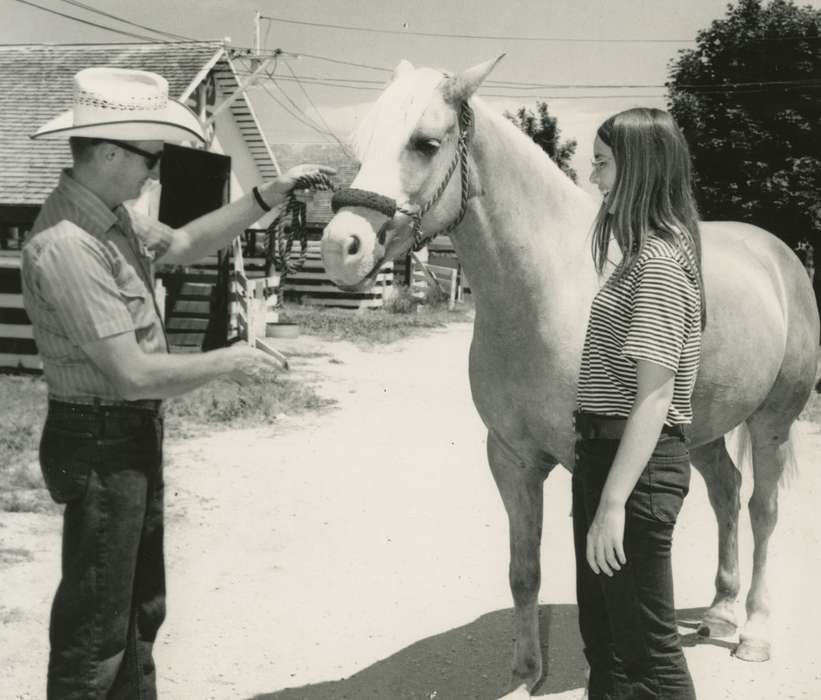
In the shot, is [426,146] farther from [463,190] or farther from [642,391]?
[642,391]

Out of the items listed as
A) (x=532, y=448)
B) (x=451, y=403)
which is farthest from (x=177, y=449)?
(x=532, y=448)

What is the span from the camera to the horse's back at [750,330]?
3.44 meters

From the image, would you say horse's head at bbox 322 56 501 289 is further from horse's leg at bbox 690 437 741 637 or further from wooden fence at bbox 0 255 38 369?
wooden fence at bbox 0 255 38 369

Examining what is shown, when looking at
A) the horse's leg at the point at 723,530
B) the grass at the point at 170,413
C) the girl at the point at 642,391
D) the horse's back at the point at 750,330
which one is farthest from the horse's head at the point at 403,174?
the grass at the point at 170,413

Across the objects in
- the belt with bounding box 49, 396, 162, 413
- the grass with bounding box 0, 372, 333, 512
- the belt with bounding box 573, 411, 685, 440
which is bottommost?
the grass with bounding box 0, 372, 333, 512

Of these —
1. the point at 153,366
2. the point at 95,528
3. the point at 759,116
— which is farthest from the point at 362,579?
the point at 759,116

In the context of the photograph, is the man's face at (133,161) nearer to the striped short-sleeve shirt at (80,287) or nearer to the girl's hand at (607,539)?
the striped short-sleeve shirt at (80,287)

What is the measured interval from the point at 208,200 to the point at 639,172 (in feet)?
30.8

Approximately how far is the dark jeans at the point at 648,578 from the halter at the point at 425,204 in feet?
2.95

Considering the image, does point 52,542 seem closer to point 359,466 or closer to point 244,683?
point 244,683

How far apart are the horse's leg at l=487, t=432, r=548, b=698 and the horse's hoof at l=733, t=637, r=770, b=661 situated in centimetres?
103

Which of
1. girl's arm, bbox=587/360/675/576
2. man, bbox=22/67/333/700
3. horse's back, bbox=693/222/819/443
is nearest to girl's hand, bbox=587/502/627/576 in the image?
girl's arm, bbox=587/360/675/576

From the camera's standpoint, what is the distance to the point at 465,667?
Result: 3.72m

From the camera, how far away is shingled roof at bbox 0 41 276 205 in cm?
1173
